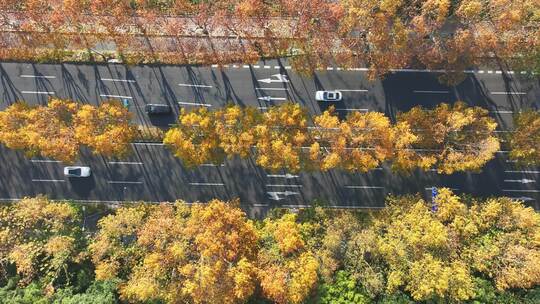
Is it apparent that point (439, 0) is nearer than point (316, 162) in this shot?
Yes

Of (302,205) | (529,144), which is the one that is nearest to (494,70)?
(529,144)

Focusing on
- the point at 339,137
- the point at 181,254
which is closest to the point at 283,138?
the point at 339,137

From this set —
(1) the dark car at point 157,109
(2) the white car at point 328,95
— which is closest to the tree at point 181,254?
(1) the dark car at point 157,109

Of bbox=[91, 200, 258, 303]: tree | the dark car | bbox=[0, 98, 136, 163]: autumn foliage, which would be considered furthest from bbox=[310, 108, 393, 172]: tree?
bbox=[0, 98, 136, 163]: autumn foliage

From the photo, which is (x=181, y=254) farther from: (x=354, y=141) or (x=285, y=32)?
(x=285, y=32)

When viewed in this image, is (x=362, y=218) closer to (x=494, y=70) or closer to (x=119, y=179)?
(x=494, y=70)

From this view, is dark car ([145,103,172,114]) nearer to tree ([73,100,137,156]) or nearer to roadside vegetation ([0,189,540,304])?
tree ([73,100,137,156])

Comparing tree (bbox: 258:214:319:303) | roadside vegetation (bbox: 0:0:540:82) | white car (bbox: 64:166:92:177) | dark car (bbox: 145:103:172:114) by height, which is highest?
roadside vegetation (bbox: 0:0:540:82)
